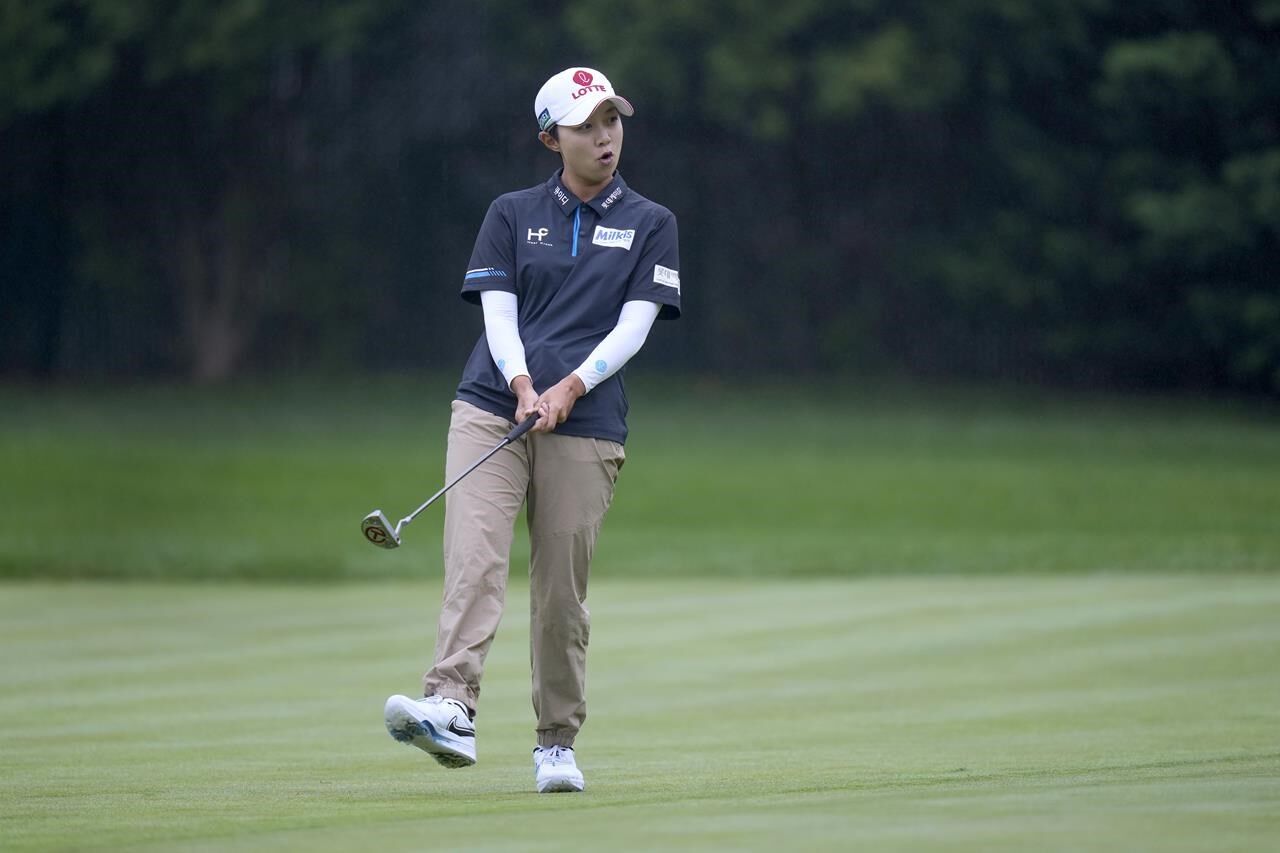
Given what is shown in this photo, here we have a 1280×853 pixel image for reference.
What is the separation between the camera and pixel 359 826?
4.76m

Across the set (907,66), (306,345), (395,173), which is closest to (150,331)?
(306,345)

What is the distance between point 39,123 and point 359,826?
33986mm

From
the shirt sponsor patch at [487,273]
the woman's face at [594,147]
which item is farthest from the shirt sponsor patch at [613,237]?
the shirt sponsor patch at [487,273]

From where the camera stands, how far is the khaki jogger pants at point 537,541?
5523 mm

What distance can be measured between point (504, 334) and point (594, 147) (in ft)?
1.86

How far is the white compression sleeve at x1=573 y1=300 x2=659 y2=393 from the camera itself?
557 cm

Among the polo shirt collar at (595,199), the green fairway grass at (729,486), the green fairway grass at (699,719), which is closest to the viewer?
the green fairway grass at (699,719)

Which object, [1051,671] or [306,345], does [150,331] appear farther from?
[1051,671]

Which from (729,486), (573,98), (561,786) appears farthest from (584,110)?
(729,486)

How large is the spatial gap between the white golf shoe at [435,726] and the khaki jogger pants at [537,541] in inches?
4.9

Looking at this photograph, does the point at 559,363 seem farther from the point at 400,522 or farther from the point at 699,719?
the point at 699,719

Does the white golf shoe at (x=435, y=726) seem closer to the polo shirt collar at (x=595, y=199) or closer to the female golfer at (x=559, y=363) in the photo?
the female golfer at (x=559, y=363)

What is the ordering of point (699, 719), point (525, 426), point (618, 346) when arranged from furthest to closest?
point (699, 719)
point (618, 346)
point (525, 426)

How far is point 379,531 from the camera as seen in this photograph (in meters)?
5.69
